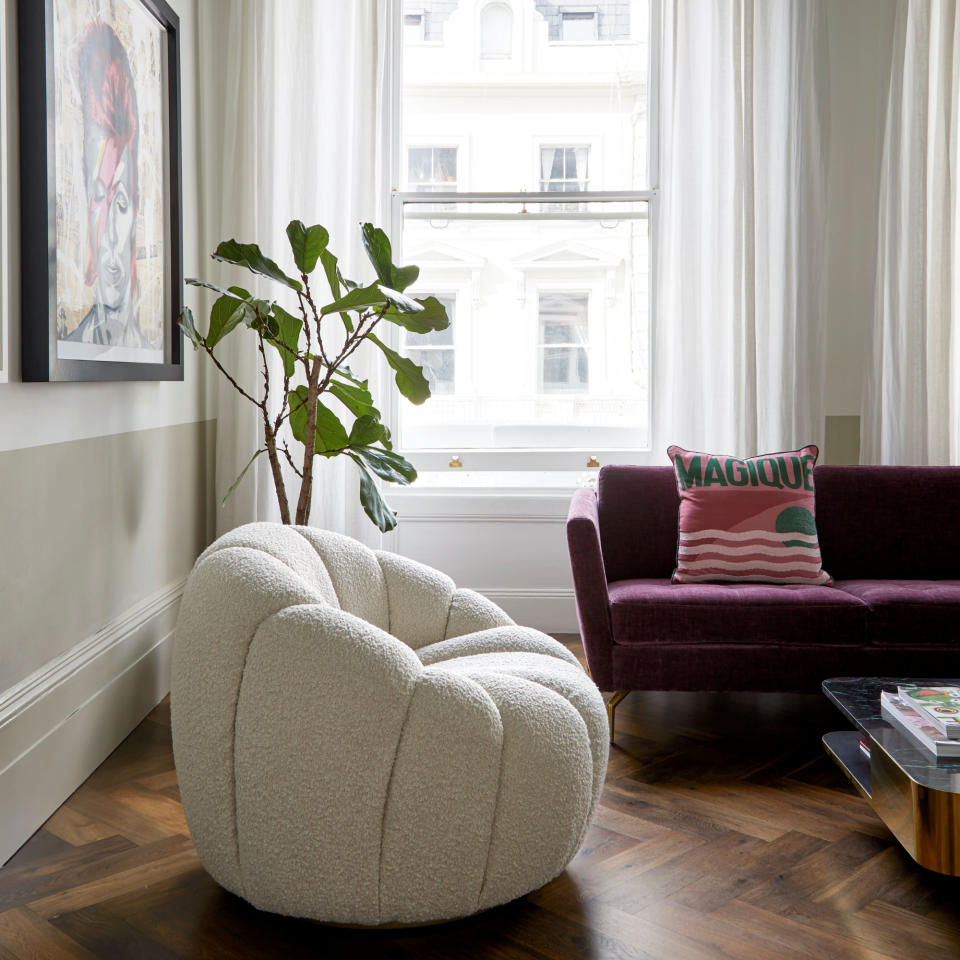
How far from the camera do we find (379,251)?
3.09 meters

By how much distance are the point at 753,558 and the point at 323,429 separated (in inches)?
56.7

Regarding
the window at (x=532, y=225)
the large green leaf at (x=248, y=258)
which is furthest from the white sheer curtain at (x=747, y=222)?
the large green leaf at (x=248, y=258)

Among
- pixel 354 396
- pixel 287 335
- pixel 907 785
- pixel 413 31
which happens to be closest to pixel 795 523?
pixel 907 785

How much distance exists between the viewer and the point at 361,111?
153 inches

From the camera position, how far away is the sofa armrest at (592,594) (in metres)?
2.81

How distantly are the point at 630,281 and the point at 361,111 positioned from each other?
4.14 feet

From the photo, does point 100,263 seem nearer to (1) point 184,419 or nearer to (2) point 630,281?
(1) point 184,419

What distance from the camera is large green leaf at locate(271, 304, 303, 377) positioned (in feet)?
10.6

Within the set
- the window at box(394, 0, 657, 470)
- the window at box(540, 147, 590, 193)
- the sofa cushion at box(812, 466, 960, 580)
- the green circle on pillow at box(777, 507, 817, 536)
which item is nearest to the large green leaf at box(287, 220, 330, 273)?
the window at box(394, 0, 657, 470)

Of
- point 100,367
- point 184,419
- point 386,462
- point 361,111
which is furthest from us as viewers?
point 361,111

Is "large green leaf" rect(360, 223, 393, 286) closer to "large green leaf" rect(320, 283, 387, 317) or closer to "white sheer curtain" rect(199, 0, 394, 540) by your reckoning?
"large green leaf" rect(320, 283, 387, 317)

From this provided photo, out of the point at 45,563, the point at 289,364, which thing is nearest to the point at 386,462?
the point at 289,364

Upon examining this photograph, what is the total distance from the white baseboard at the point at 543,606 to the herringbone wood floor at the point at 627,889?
55.5 inches

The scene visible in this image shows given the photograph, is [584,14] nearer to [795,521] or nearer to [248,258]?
[248,258]
